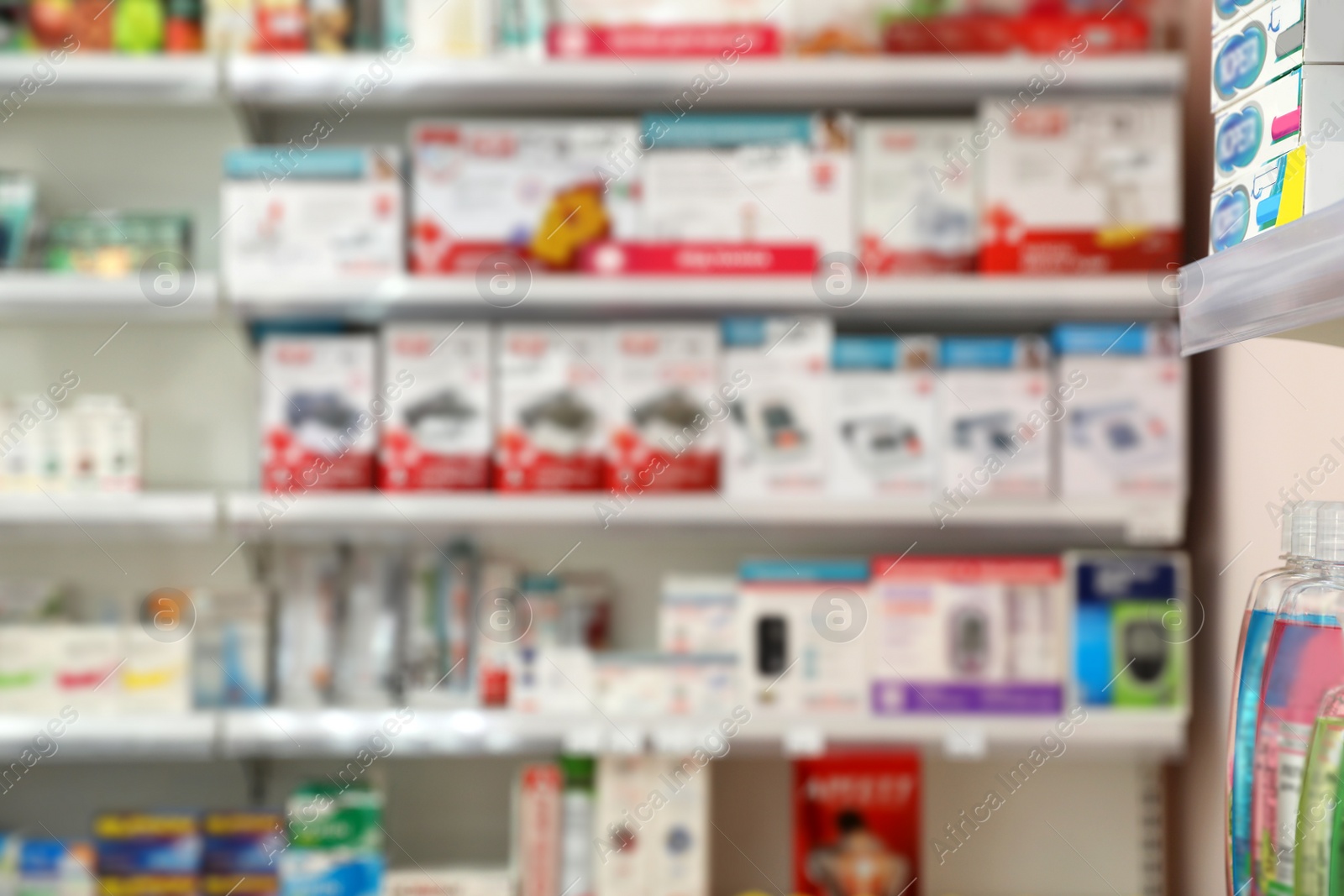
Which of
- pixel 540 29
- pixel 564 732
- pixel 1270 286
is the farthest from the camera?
pixel 540 29

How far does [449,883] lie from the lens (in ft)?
6.91

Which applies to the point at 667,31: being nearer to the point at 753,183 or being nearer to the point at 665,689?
the point at 753,183

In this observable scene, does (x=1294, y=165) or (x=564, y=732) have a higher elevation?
(x=1294, y=165)

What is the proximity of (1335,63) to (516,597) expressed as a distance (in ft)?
5.87

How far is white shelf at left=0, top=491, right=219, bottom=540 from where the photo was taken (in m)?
2.10

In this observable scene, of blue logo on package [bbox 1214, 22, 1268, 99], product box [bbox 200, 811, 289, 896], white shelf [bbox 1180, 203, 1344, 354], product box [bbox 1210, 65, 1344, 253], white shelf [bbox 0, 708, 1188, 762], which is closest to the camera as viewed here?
white shelf [bbox 1180, 203, 1344, 354]

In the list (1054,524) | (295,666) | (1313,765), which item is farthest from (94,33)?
(1313,765)

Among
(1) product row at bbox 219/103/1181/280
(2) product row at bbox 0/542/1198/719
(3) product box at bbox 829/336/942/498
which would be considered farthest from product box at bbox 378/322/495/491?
(3) product box at bbox 829/336/942/498

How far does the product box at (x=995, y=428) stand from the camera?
83.4 inches

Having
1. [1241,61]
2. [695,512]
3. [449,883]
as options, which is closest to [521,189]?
[695,512]

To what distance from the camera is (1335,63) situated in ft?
2.44

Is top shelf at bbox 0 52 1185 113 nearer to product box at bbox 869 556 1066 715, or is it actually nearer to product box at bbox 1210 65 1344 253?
product box at bbox 869 556 1066 715

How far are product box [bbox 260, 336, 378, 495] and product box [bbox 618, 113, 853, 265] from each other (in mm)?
635

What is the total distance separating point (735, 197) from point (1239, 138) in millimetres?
1380
